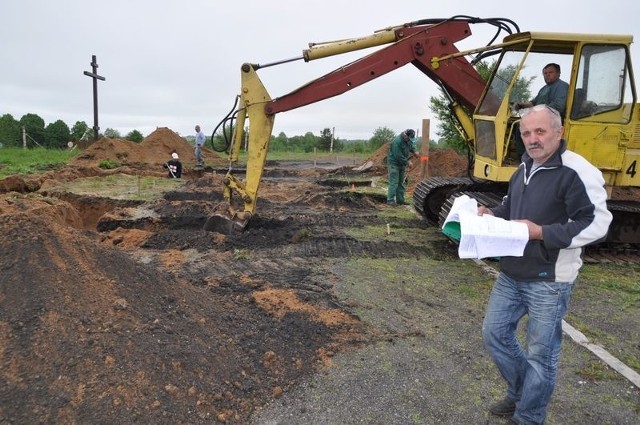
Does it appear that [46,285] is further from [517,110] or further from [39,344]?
[517,110]

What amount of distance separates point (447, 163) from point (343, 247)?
414 inches

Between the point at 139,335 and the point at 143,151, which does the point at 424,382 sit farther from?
the point at 143,151

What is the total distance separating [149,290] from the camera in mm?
4457

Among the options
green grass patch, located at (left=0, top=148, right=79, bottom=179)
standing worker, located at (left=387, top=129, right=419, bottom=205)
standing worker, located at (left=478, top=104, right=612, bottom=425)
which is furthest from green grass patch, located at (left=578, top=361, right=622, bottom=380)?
green grass patch, located at (left=0, top=148, right=79, bottom=179)

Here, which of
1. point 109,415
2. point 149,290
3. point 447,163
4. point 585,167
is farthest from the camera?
point 447,163

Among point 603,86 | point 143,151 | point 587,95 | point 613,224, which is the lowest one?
point 613,224

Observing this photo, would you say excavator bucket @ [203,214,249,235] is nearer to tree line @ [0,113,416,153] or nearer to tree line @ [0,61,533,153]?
tree line @ [0,61,533,153]

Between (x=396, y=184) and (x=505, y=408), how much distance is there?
339 inches

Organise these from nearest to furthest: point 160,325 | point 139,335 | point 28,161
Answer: point 139,335
point 160,325
point 28,161

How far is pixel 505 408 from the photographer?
3213 millimetres

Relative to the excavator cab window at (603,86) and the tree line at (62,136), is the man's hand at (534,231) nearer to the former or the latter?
the excavator cab window at (603,86)

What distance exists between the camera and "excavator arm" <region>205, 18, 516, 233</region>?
735 cm

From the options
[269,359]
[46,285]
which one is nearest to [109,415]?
[269,359]

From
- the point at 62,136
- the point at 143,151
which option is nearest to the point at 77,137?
the point at 62,136
